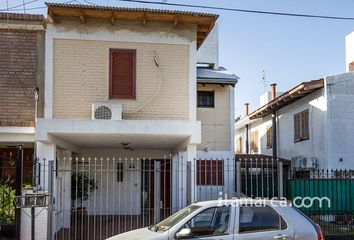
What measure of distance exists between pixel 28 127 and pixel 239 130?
21.4m

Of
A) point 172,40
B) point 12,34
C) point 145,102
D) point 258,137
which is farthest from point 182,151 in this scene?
point 258,137

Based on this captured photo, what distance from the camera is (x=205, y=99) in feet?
62.2

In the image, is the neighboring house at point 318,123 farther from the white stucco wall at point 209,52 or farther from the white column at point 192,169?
the white column at point 192,169

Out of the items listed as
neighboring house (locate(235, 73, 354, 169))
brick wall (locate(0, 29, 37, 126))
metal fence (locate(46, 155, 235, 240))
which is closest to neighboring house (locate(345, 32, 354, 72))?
neighboring house (locate(235, 73, 354, 169))

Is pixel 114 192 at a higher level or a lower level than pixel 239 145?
lower

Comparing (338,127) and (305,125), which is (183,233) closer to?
(338,127)

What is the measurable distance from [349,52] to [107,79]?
13.5 m

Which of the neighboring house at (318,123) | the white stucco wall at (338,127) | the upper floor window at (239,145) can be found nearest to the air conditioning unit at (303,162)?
the neighboring house at (318,123)

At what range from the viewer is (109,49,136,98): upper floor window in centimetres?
1248

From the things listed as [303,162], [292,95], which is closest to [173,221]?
[303,162]

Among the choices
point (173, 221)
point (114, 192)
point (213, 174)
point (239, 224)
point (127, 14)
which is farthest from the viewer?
point (213, 174)

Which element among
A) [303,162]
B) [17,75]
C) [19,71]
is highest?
[19,71]

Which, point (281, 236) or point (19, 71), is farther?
point (19, 71)

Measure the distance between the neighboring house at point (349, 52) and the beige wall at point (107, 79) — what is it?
11.0 m
